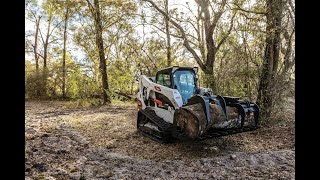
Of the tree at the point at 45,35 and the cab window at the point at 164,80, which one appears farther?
the tree at the point at 45,35

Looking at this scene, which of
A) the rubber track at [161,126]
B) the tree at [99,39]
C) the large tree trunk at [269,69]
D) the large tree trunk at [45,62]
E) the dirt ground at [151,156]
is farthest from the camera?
the large tree trunk at [45,62]

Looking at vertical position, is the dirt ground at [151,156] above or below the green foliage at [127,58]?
below

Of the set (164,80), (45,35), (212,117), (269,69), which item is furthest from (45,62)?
(212,117)

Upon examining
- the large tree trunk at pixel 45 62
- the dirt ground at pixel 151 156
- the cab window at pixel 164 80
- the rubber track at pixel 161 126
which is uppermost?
the large tree trunk at pixel 45 62

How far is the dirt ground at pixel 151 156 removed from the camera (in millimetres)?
4559

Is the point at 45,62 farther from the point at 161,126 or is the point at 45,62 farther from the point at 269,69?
the point at 269,69

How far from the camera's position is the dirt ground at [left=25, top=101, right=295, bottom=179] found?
179 inches

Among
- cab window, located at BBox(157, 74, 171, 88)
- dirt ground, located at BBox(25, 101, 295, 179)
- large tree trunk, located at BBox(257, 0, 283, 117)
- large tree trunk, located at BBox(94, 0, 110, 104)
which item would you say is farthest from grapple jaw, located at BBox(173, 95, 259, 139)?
large tree trunk, located at BBox(94, 0, 110, 104)

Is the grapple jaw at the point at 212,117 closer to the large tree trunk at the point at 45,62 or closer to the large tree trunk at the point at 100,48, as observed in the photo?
the large tree trunk at the point at 100,48

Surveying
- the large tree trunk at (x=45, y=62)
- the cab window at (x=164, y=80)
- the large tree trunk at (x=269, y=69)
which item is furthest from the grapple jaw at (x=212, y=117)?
the large tree trunk at (x=45, y=62)

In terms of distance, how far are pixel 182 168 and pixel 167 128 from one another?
167 cm

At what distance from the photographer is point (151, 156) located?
583 centimetres
